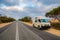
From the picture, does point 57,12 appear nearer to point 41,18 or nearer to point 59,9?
point 59,9

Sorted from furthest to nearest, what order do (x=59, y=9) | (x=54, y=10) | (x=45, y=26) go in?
1. (x=54, y=10)
2. (x=59, y=9)
3. (x=45, y=26)

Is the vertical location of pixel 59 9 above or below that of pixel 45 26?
above

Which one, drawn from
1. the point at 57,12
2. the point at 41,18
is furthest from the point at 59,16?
the point at 41,18

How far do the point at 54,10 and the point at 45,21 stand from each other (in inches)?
2693

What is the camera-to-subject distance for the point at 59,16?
96.7 metres

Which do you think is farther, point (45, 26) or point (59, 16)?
point (59, 16)

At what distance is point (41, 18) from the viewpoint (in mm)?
32656

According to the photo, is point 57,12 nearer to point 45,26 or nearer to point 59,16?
point 59,16

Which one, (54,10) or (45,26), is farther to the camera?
(54,10)

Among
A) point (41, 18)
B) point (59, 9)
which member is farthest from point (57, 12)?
point (41, 18)

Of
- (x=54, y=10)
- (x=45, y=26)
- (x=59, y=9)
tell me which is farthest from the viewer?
(x=54, y=10)

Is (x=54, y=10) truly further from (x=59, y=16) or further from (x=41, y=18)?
(x=41, y=18)

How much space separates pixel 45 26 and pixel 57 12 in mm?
64882

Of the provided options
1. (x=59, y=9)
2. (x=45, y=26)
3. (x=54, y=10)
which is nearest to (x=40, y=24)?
(x=45, y=26)
